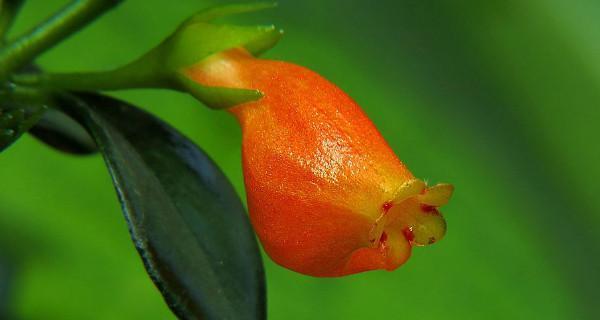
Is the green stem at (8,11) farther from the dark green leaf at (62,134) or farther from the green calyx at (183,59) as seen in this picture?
the dark green leaf at (62,134)

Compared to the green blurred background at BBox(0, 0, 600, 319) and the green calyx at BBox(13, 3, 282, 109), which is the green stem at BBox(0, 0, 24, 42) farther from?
the green blurred background at BBox(0, 0, 600, 319)

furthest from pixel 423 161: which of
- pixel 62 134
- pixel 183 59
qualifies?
pixel 183 59

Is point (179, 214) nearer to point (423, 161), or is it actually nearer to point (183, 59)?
point (183, 59)

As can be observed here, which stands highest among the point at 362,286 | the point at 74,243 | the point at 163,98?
the point at 163,98

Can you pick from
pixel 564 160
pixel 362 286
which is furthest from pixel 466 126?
pixel 362 286

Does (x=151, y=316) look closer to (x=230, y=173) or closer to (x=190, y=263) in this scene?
(x=230, y=173)

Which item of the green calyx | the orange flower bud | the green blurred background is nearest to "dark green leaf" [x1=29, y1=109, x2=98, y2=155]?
the green calyx

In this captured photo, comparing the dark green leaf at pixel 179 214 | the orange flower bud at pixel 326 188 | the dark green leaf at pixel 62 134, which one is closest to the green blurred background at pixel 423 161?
the dark green leaf at pixel 62 134
